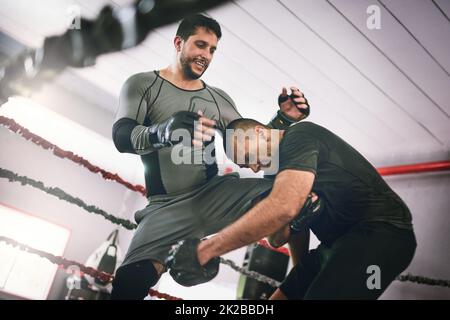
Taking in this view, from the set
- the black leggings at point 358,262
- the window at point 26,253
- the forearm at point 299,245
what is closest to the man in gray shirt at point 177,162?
the forearm at point 299,245

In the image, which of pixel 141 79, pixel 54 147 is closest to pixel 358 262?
pixel 141 79

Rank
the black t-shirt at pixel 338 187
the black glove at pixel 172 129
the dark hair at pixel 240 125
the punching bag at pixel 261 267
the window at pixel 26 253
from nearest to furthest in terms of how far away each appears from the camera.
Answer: the black glove at pixel 172 129, the black t-shirt at pixel 338 187, the dark hair at pixel 240 125, the punching bag at pixel 261 267, the window at pixel 26 253

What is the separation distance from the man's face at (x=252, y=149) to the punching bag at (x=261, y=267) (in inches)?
16.1

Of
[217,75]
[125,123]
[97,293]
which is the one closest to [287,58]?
[217,75]

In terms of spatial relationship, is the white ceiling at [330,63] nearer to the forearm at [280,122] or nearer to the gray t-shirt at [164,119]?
the forearm at [280,122]

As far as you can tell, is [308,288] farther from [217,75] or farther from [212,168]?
[217,75]

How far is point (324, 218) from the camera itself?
1521mm

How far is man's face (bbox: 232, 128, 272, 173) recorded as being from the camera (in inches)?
62.0

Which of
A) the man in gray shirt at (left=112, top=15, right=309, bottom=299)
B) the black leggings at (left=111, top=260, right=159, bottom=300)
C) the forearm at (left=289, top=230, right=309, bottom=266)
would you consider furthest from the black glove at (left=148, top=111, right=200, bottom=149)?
the forearm at (left=289, top=230, right=309, bottom=266)

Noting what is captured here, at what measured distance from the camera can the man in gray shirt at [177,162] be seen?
148cm

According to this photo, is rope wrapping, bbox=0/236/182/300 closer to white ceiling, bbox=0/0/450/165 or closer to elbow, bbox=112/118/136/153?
elbow, bbox=112/118/136/153

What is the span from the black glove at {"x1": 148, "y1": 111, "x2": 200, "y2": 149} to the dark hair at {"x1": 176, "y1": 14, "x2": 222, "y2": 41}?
425 millimetres

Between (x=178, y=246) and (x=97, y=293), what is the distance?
2298 millimetres

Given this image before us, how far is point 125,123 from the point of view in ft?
5.06
